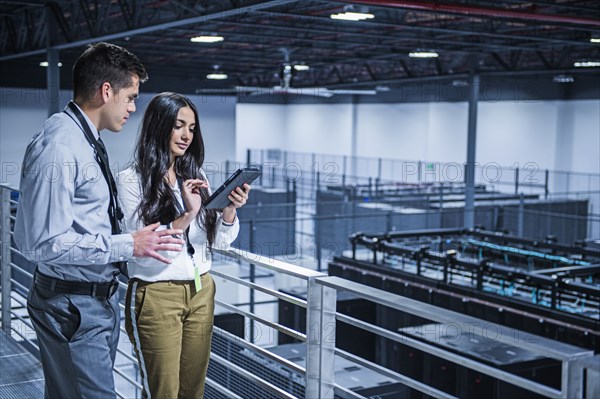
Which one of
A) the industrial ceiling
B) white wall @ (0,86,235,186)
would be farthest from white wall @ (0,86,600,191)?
the industrial ceiling

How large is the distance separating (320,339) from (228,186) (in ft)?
1.94

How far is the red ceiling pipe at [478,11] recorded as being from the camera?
25.8 ft

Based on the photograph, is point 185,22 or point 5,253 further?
point 185,22

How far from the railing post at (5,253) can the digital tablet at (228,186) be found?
2656 millimetres

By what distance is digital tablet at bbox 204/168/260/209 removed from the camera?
2.37 meters

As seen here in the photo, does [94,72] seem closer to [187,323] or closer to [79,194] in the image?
[79,194]

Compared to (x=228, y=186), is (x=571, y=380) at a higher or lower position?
lower

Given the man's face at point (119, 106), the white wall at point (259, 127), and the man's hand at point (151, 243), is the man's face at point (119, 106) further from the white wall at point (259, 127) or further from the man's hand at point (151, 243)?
the white wall at point (259, 127)

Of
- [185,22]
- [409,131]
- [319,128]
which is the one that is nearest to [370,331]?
[185,22]

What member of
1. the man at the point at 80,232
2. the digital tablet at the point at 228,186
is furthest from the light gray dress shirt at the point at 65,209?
the digital tablet at the point at 228,186

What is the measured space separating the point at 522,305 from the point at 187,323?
6.12 m

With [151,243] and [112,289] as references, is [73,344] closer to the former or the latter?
[112,289]

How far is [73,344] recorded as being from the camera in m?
2.06

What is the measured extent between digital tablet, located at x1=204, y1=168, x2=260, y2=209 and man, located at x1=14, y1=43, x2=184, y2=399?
0.27m
